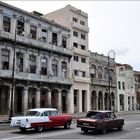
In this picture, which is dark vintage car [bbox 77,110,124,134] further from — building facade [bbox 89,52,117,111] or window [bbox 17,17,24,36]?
building facade [bbox 89,52,117,111]

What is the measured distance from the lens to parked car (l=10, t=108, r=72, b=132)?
19.0 m

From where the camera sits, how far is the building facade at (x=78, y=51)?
5066 cm

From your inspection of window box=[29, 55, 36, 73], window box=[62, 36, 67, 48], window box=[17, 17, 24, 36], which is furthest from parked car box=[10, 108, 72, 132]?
window box=[62, 36, 67, 48]

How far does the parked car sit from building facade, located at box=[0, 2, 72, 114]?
14.8m

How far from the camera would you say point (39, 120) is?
19641 mm

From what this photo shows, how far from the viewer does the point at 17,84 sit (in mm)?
38688

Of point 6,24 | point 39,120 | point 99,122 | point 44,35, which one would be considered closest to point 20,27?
point 6,24

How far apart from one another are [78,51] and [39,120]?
32624 millimetres

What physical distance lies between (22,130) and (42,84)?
75.8 ft

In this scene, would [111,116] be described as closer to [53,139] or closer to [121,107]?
[53,139]

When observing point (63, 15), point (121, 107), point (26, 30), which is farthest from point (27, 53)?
point (121, 107)

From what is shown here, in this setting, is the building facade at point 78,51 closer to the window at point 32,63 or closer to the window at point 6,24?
the window at point 32,63

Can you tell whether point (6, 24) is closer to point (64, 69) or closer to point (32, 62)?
point (32, 62)

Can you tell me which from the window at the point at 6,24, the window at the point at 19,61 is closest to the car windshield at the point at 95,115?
the window at the point at 19,61
